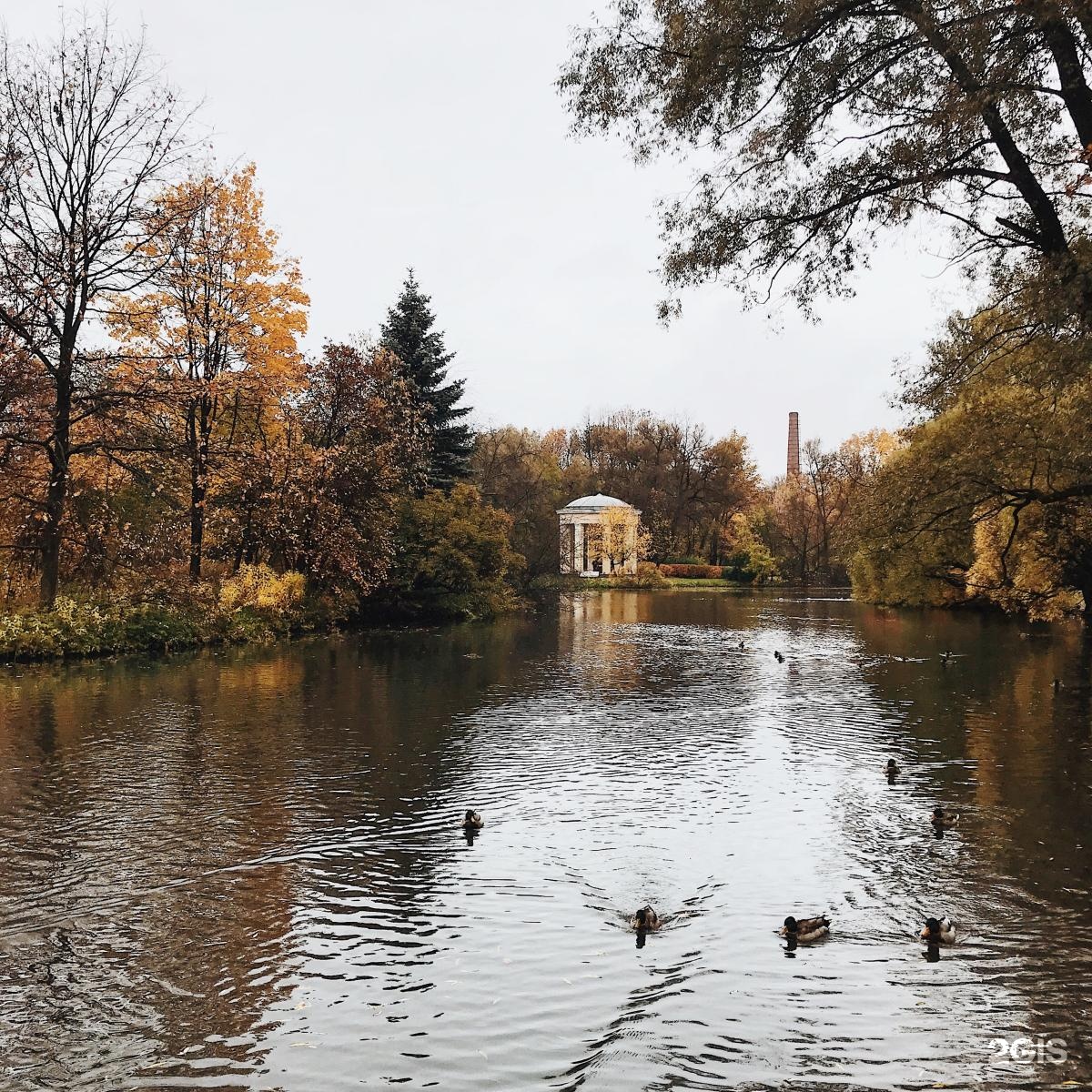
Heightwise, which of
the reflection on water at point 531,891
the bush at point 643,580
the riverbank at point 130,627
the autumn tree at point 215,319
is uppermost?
the autumn tree at point 215,319

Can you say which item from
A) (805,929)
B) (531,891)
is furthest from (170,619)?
(805,929)

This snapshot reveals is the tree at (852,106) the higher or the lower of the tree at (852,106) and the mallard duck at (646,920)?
the higher

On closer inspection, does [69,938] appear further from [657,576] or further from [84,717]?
[657,576]

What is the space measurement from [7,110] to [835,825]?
2539 centimetres

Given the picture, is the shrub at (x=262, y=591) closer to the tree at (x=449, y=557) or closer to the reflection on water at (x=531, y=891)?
the tree at (x=449, y=557)

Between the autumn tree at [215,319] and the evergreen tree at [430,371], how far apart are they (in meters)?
12.6

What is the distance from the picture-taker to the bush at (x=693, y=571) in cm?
8244

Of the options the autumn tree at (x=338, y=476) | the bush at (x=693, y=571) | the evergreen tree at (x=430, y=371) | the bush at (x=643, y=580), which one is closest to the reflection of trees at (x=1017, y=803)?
the autumn tree at (x=338, y=476)

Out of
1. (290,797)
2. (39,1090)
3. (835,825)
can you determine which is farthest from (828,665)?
(39,1090)

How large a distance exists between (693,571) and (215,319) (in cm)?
5988

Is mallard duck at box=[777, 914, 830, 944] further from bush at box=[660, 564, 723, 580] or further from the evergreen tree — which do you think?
Answer: bush at box=[660, 564, 723, 580]

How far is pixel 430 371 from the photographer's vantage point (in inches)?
1756

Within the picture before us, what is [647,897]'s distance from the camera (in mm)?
8656

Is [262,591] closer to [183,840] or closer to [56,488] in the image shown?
[56,488]
